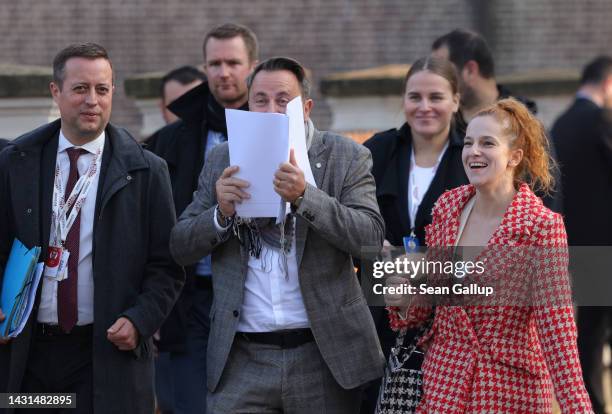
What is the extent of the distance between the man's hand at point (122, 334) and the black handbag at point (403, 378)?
1063 mm

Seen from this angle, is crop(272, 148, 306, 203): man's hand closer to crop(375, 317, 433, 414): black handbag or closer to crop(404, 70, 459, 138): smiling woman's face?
crop(375, 317, 433, 414): black handbag

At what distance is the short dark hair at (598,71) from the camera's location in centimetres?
931

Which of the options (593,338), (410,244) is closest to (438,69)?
(410,244)

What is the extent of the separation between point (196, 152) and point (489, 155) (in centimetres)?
222

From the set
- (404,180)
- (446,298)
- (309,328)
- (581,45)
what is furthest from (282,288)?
(581,45)

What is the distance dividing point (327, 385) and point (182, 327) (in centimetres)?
165

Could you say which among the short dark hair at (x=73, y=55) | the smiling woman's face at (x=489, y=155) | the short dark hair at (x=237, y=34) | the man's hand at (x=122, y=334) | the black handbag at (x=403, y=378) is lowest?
the black handbag at (x=403, y=378)

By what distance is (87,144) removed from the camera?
18.2 ft

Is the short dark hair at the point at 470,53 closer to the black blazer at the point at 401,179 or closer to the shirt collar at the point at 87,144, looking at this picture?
the black blazer at the point at 401,179

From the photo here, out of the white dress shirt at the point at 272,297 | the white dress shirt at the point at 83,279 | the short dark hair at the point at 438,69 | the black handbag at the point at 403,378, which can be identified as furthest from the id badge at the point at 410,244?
the white dress shirt at the point at 83,279

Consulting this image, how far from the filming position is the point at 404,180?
6.04m

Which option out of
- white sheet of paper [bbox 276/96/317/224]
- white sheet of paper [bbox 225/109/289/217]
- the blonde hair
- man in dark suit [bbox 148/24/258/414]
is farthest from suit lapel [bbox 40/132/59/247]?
the blonde hair

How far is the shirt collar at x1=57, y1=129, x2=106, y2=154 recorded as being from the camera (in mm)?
5535

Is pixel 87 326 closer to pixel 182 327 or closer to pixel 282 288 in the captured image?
pixel 282 288
